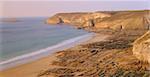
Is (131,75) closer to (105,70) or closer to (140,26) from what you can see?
(105,70)

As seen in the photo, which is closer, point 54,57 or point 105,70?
point 105,70

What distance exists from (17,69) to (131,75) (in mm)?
4959

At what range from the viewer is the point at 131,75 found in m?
11.1

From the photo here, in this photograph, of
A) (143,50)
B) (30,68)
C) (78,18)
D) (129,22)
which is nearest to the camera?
(143,50)

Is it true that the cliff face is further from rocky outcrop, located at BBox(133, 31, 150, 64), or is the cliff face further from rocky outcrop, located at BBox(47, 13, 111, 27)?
rocky outcrop, located at BBox(133, 31, 150, 64)

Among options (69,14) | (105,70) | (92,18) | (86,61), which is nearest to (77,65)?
(86,61)

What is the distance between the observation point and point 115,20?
3106 centimetres

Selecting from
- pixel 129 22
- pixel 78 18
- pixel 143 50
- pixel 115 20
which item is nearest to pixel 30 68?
pixel 143 50

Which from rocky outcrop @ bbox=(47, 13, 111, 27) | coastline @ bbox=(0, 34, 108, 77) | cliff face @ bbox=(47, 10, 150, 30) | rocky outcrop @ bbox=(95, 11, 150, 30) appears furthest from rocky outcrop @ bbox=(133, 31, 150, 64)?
rocky outcrop @ bbox=(47, 13, 111, 27)

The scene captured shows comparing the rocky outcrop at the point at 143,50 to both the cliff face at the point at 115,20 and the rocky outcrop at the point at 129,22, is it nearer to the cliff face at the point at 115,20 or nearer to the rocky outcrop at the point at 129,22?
the cliff face at the point at 115,20

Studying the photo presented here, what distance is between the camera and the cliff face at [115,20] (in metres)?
28.0

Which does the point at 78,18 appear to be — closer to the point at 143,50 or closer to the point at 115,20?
the point at 115,20

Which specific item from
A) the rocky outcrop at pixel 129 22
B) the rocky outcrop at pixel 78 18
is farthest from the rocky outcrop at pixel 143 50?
the rocky outcrop at pixel 78 18

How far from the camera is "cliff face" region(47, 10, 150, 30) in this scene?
27953 mm
